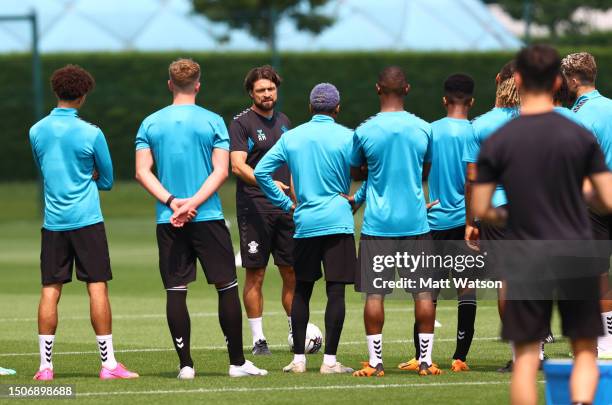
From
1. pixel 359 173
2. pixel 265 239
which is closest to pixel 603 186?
pixel 359 173

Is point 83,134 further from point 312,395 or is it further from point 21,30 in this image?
point 21,30

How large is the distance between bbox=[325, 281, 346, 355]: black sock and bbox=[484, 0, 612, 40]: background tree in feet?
149

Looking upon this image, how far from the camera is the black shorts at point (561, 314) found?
7328mm

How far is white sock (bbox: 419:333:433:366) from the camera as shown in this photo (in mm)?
10242

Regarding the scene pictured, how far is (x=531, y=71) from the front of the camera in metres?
7.32

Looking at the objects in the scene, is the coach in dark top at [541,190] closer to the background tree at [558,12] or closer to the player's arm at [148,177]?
the player's arm at [148,177]

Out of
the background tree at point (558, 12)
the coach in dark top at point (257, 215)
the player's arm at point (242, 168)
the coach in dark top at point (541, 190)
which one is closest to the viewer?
the coach in dark top at point (541, 190)

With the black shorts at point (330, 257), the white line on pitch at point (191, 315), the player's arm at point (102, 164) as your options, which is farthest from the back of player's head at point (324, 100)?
the white line on pitch at point (191, 315)

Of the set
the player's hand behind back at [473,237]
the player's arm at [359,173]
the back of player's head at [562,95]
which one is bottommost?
the player's hand behind back at [473,237]

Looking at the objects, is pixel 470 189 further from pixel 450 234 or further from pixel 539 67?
pixel 539 67

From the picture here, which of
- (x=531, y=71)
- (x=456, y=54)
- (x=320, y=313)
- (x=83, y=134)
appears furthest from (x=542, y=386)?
(x=456, y=54)

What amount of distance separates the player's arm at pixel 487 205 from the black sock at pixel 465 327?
335cm

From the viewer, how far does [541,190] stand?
7223 mm

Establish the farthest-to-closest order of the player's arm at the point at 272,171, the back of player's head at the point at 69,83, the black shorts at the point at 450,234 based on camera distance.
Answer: the black shorts at the point at 450,234, the player's arm at the point at 272,171, the back of player's head at the point at 69,83
